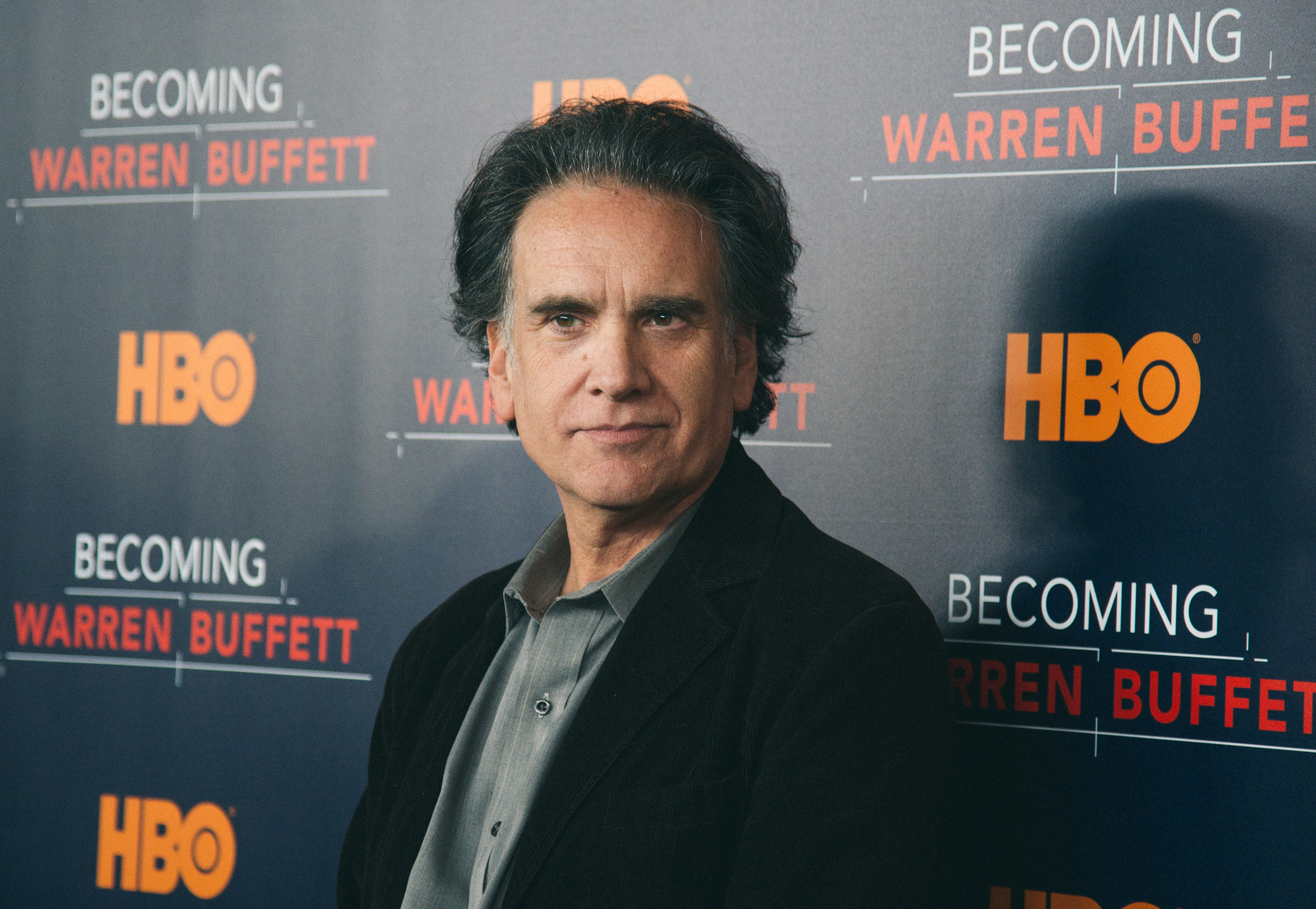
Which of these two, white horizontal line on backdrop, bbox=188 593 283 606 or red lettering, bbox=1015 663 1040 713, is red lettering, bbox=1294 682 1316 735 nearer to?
red lettering, bbox=1015 663 1040 713

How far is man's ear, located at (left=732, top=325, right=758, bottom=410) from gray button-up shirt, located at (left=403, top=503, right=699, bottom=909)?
0.14 metres

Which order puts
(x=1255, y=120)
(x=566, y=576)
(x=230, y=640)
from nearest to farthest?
(x=566, y=576) < (x=1255, y=120) < (x=230, y=640)

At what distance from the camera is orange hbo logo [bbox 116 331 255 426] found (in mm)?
2051

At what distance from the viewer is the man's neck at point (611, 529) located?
132cm

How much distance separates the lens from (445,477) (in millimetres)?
1938

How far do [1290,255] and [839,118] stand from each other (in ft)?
2.13

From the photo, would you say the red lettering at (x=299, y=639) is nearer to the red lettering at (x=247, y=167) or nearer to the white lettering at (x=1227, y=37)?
the red lettering at (x=247, y=167)

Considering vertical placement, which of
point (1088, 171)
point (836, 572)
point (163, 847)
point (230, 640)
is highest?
point (1088, 171)

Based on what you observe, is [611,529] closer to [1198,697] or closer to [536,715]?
[536,715]

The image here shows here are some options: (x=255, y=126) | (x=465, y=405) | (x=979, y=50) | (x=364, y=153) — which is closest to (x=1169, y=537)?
(x=979, y=50)

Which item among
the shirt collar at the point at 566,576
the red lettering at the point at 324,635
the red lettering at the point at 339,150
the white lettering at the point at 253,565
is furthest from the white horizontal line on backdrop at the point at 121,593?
the shirt collar at the point at 566,576

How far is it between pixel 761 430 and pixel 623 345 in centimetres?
60

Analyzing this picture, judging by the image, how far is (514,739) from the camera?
1.26m

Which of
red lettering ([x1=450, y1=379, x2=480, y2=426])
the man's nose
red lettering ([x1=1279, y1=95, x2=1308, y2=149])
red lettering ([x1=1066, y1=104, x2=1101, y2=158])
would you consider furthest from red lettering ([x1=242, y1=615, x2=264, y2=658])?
red lettering ([x1=1279, y1=95, x2=1308, y2=149])
